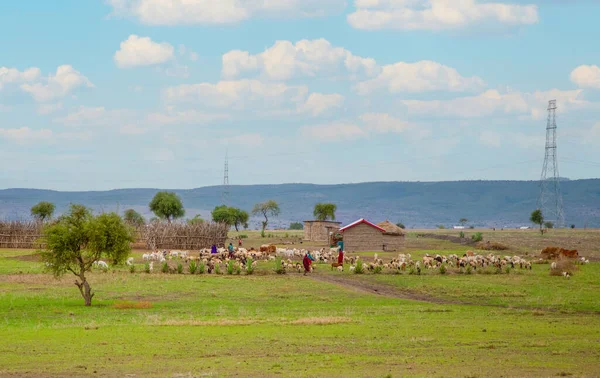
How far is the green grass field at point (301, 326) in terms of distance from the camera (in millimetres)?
17938

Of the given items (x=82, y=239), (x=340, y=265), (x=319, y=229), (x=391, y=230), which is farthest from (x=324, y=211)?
(x=82, y=239)

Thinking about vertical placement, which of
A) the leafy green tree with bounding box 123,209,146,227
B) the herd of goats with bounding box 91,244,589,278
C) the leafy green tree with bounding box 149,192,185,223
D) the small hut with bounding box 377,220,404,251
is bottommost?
the herd of goats with bounding box 91,244,589,278

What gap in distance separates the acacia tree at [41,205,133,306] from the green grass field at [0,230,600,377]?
1.48 m

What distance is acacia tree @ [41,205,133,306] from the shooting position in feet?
108

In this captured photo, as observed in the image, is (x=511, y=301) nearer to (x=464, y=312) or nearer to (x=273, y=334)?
(x=464, y=312)

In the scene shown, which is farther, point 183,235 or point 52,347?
point 183,235

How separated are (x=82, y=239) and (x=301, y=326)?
1147cm

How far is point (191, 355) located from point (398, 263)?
32.7 meters

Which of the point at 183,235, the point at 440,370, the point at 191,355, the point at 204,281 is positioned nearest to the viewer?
the point at 440,370

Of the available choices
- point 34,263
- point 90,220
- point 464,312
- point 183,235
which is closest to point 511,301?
point 464,312

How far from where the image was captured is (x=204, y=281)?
141 ft

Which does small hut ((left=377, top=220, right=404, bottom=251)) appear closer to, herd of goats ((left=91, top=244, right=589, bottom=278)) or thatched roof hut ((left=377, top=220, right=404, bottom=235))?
thatched roof hut ((left=377, top=220, right=404, bottom=235))

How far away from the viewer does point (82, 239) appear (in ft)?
109

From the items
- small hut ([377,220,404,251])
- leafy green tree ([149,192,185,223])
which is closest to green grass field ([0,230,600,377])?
small hut ([377,220,404,251])
